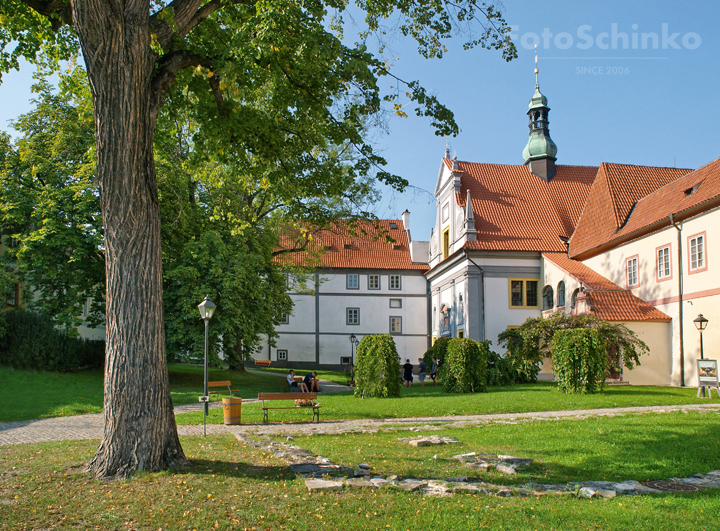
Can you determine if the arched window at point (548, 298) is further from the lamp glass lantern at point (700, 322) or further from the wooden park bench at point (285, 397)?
the wooden park bench at point (285, 397)

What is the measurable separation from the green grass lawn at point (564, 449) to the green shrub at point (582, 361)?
6.18m

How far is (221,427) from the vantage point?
13.8 m

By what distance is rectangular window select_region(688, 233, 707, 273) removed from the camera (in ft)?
72.4

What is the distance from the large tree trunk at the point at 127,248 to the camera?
7.34 m

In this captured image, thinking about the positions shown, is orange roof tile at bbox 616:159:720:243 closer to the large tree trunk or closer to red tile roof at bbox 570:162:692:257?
red tile roof at bbox 570:162:692:257

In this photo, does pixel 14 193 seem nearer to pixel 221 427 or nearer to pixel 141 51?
pixel 221 427

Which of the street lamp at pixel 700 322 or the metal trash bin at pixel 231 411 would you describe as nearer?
the metal trash bin at pixel 231 411

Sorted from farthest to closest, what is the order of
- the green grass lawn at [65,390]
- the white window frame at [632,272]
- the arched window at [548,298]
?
1. the arched window at [548,298]
2. the white window frame at [632,272]
3. the green grass lawn at [65,390]

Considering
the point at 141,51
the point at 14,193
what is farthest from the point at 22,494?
the point at 14,193

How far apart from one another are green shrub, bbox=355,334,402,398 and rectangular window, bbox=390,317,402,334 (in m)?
26.1

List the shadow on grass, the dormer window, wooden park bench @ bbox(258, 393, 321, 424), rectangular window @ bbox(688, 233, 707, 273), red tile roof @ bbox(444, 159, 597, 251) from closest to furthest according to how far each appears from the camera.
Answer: the shadow on grass, wooden park bench @ bbox(258, 393, 321, 424), rectangular window @ bbox(688, 233, 707, 273), the dormer window, red tile roof @ bbox(444, 159, 597, 251)

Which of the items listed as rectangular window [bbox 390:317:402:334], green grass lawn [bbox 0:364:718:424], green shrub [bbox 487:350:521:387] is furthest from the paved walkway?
rectangular window [bbox 390:317:402:334]

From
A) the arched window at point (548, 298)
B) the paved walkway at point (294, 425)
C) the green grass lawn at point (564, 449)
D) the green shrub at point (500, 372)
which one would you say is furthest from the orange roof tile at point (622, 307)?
the green grass lawn at point (564, 449)

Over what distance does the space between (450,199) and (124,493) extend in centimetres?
3408
